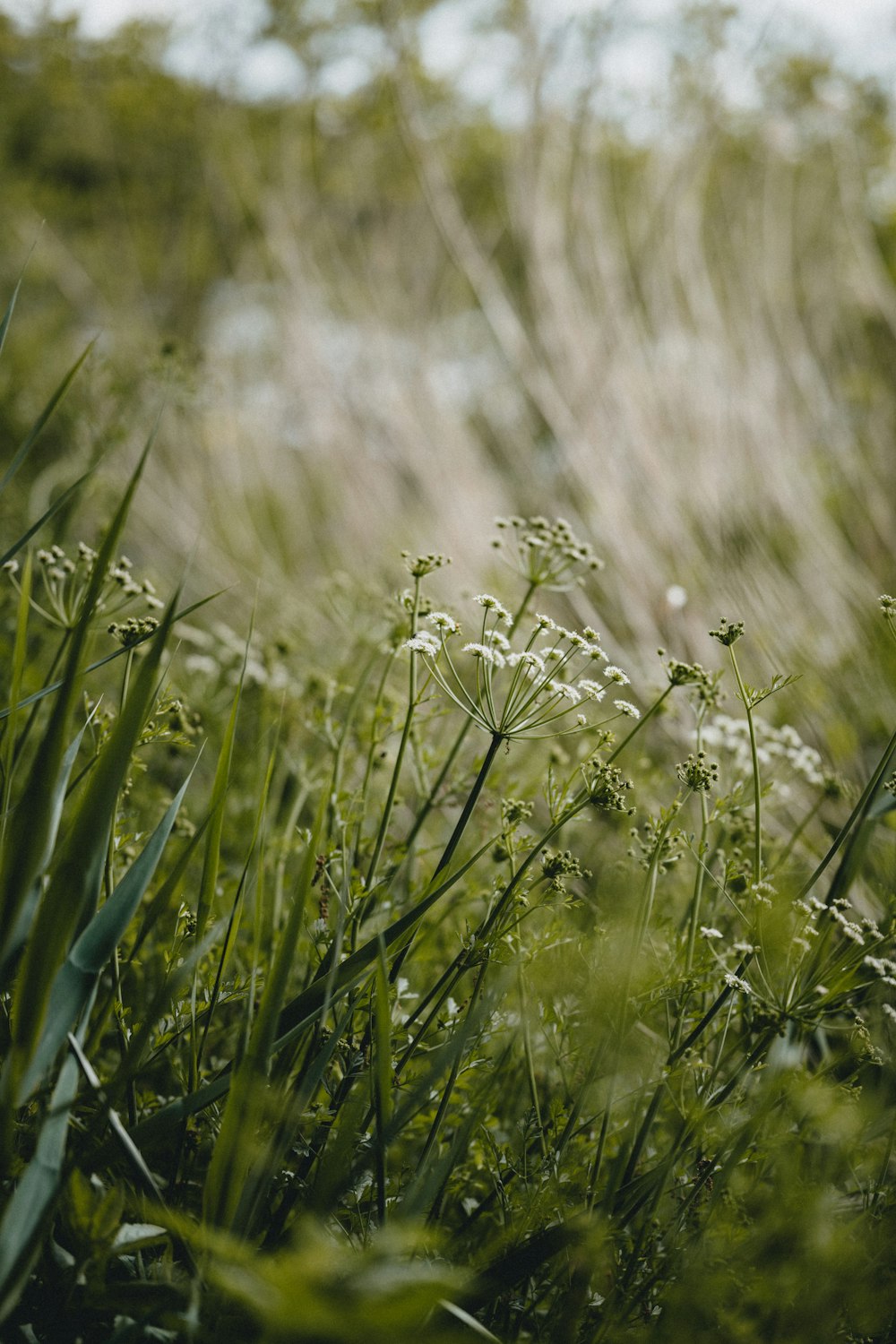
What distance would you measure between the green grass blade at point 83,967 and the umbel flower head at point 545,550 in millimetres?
740

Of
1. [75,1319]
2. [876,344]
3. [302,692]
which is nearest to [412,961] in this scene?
[75,1319]

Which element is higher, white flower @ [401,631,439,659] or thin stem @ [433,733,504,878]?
white flower @ [401,631,439,659]

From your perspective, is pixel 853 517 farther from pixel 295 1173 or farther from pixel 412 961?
pixel 295 1173

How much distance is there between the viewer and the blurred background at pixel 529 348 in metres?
2.54

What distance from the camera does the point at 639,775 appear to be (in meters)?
1.57

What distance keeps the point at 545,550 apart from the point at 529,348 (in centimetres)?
157

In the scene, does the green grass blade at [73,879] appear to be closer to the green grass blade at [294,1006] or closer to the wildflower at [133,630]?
the green grass blade at [294,1006]

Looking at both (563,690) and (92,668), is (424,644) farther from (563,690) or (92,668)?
(92,668)

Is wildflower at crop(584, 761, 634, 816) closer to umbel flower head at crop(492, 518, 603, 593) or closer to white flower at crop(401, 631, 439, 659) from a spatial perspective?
white flower at crop(401, 631, 439, 659)

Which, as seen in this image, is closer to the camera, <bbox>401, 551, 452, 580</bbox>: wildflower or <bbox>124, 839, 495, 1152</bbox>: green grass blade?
<bbox>124, 839, 495, 1152</bbox>: green grass blade

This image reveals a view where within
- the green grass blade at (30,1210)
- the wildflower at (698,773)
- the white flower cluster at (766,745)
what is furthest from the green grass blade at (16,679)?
the white flower cluster at (766,745)

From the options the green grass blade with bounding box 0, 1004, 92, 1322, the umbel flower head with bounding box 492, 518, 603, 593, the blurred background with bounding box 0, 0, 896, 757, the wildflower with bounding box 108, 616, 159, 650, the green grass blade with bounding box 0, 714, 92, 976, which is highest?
the blurred background with bounding box 0, 0, 896, 757

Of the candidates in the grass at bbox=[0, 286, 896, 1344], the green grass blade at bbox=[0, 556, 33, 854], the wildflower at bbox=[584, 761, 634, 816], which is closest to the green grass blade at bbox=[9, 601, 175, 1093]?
the grass at bbox=[0, 286, 896, 1344]

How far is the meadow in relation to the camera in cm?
83
